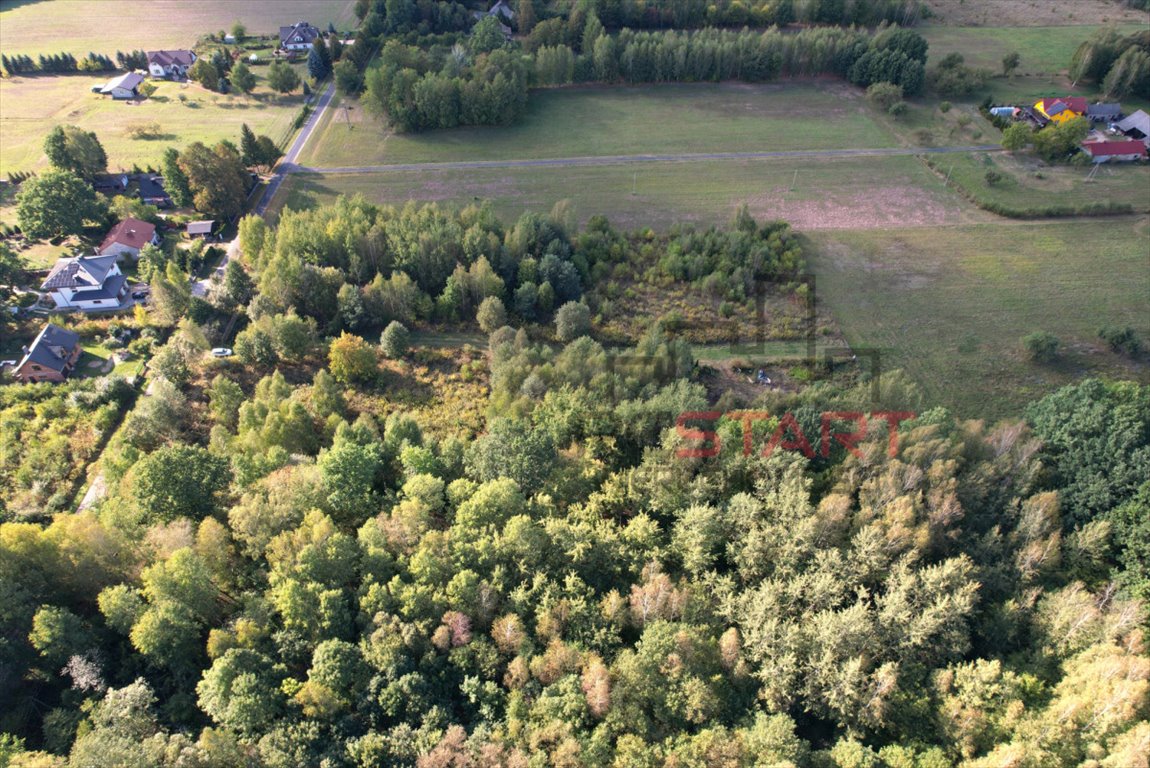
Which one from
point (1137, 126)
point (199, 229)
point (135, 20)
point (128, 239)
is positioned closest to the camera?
point (128, 239)

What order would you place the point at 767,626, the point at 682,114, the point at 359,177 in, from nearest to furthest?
the point at 767,626, the point at 359,177, the point at 682,114

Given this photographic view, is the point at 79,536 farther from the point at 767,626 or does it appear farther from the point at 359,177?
the point at 359,177

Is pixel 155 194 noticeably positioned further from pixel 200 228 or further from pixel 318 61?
pixel 318 61

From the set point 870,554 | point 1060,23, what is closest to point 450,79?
point 870,554

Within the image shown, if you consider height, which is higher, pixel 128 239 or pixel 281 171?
pixel 281 171

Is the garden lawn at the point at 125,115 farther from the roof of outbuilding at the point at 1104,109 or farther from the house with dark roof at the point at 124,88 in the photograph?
the roof of outbuilding at the point at 1104,109

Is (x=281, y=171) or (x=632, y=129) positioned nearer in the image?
(x=281, y=171)

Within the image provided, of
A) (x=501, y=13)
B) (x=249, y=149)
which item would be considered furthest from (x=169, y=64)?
(x=501, y=13)
